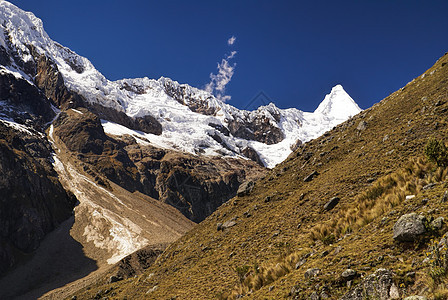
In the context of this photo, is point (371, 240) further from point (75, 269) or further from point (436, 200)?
point (75, 269)

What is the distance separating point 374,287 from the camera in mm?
7379

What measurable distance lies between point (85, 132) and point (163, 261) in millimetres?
196630

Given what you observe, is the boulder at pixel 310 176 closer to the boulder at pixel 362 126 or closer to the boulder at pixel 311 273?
the boulder at pixel 362 126

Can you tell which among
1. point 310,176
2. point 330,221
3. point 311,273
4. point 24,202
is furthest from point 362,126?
point 24,202

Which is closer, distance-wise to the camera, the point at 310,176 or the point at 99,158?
the point at 310,176

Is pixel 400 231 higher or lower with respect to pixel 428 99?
lower

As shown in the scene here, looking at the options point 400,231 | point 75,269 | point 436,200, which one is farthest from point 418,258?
point 75,269

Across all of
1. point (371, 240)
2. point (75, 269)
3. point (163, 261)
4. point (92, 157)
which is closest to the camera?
point (371, 240)

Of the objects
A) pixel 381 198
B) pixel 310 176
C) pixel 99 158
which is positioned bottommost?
pixel 381 198

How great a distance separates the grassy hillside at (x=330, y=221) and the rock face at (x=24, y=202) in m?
78.4

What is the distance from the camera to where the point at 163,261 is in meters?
27.8

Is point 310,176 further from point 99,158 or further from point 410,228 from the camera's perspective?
point 99,158

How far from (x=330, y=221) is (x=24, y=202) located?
371 feet

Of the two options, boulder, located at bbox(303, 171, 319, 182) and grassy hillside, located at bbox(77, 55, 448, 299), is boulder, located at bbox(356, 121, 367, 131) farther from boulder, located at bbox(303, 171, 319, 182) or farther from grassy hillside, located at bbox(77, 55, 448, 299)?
boulder, located at bbox(303, 171, 319, 182)
